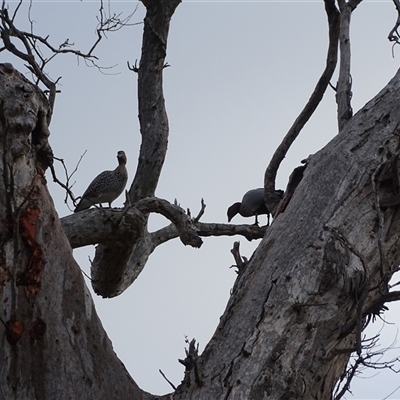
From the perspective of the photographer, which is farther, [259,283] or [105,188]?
[105,188]

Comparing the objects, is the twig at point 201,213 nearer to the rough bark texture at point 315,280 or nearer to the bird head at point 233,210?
the rough bark texture at point 315,280

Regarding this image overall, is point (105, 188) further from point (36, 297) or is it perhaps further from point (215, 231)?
point (36, 297)

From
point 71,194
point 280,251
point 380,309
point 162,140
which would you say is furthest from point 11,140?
point 162,140

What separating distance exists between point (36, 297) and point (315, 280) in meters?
1.15

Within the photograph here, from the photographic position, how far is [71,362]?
8.95 ft

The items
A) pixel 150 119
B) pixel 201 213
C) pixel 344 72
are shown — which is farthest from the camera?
pixel 150 119

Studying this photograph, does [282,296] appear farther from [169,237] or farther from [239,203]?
[239,203]

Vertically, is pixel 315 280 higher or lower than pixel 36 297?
lower

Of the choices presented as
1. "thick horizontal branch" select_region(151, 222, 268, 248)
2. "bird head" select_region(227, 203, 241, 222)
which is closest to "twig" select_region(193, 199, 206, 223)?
"thick horizontal branch" select_region(151, 222, 268, 248)

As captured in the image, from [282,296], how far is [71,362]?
2.94 ft

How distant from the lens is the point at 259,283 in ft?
9.80

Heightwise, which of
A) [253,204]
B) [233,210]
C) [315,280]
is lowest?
[315,280]

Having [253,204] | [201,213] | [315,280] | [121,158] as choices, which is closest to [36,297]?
[315,280]

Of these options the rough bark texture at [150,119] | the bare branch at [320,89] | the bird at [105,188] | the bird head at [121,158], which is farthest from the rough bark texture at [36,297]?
the bird head at [121,158]
